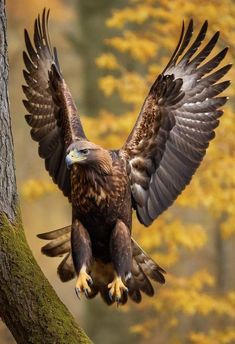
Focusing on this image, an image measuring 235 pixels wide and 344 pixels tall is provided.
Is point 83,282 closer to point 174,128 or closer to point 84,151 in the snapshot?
point 84,151

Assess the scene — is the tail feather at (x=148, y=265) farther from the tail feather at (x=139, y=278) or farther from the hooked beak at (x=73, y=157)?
the hooked beak at (x=73, y=157)

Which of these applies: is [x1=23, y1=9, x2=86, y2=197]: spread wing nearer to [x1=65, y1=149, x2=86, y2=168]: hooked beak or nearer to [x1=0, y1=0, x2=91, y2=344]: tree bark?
[x1=65, y1=149, x2=86, y2=168]: hooked beak

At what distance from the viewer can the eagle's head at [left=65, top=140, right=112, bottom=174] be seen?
191 inches

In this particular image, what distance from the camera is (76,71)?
12.6 m

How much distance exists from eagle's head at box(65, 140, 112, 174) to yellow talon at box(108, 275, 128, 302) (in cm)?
65

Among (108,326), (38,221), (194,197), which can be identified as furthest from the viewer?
(38,221)

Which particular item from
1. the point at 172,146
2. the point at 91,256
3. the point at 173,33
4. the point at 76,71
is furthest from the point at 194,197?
the point at 76,71

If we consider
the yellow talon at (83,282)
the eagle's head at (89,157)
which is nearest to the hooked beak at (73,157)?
the eagle's head at (89,157)

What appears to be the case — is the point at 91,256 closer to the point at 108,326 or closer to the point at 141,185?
the point at 141,185

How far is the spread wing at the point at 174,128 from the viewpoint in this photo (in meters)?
5.39

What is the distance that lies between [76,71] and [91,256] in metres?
7.72

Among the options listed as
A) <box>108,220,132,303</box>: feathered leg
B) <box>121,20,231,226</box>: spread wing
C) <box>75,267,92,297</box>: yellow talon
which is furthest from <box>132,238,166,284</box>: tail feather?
<box>75,267,92,297</box>: yellow talon

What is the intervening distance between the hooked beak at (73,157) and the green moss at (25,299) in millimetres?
484

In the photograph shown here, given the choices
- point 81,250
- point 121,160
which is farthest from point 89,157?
point 81,250
